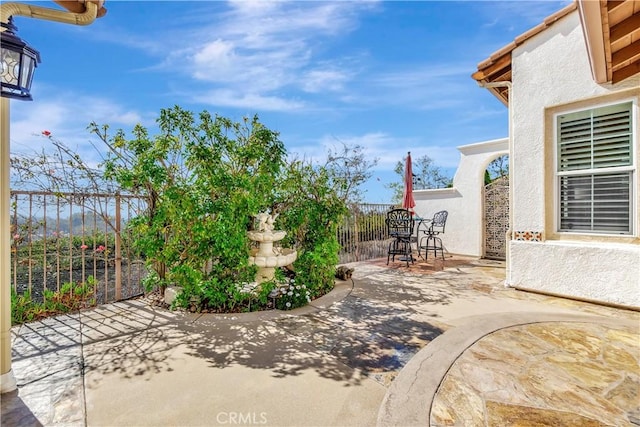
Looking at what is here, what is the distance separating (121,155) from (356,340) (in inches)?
170

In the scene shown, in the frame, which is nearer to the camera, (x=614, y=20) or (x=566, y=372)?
(x=566, y=372)

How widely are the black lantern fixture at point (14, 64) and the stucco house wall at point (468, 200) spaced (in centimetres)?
944

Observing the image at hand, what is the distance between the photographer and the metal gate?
26.8 ft

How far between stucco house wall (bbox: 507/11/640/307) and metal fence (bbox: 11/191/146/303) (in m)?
6.64

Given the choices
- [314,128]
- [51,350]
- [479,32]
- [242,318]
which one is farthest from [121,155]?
[479,32]

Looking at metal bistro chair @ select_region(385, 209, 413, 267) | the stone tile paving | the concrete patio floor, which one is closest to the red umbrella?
metal bistro chair @ select_region(385, 209, 413, 267)

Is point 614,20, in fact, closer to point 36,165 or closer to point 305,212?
point 305,212

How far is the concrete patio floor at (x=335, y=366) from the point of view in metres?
1.99

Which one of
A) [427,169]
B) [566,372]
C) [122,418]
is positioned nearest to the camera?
[122,418]

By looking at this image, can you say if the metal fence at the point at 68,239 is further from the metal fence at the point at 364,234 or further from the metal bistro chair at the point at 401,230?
the metal bistro chair at the point at 401,230

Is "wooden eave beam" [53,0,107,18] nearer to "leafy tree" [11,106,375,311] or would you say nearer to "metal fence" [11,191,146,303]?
"leafy tree" [11,106,375,311]

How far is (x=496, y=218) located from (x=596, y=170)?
4.03m

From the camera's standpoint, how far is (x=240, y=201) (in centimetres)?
422

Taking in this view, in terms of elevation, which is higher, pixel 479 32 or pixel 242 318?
pixel 479 32
